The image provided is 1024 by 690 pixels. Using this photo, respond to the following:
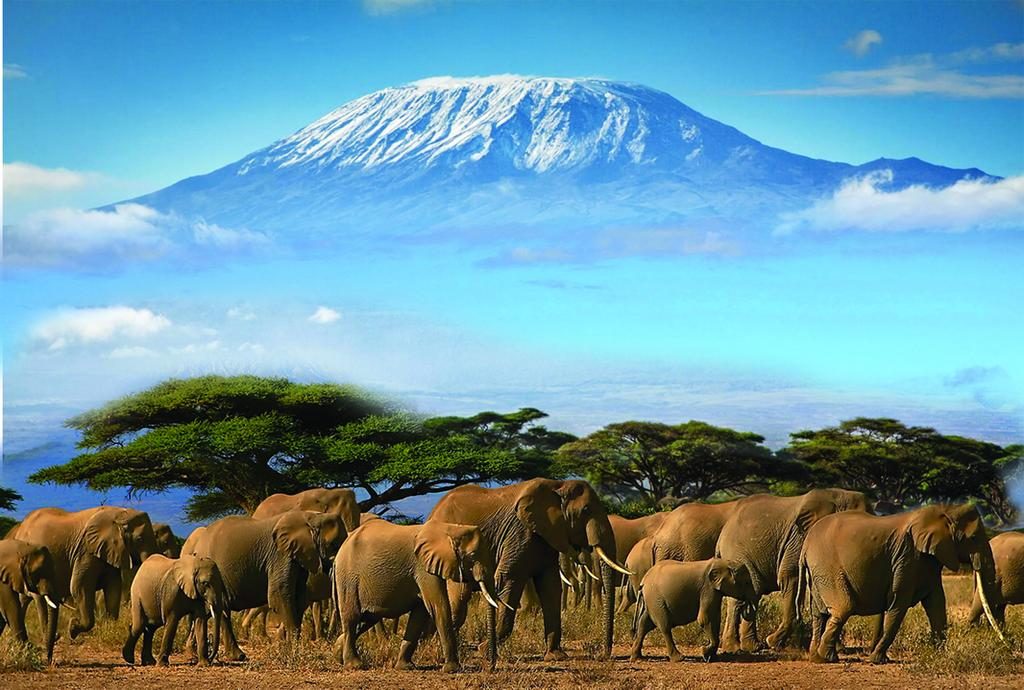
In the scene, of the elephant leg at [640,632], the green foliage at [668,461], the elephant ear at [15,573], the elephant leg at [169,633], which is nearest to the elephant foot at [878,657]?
the elephant leg at [640,632]

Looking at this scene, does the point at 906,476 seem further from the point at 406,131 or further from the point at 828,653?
the point at 406,131

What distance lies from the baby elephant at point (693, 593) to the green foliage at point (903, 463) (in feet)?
122

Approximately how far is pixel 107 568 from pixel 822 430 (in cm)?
3870

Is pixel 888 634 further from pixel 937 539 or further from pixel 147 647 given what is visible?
pixel 147 647

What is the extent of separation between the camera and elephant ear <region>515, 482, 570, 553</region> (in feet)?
61.3

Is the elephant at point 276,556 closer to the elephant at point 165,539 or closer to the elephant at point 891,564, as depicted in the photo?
the elephant at point 165,539

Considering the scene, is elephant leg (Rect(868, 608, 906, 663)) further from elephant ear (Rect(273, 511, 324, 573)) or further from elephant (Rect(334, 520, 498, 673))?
elephant ear (Rect(273, 511, 324, 573))

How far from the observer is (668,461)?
53719 mm

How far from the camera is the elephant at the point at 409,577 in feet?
56.5

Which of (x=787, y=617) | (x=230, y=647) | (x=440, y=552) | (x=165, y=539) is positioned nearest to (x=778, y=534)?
(x=787, y=617)

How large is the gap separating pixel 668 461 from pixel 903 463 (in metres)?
8.27

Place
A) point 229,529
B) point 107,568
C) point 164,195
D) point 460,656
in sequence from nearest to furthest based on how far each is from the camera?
point 460,656 < point 229,529 < point 107,568 < point 164,195

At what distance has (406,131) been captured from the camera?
543 ft

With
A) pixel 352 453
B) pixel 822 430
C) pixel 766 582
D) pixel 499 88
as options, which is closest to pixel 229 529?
pixel 766 582
